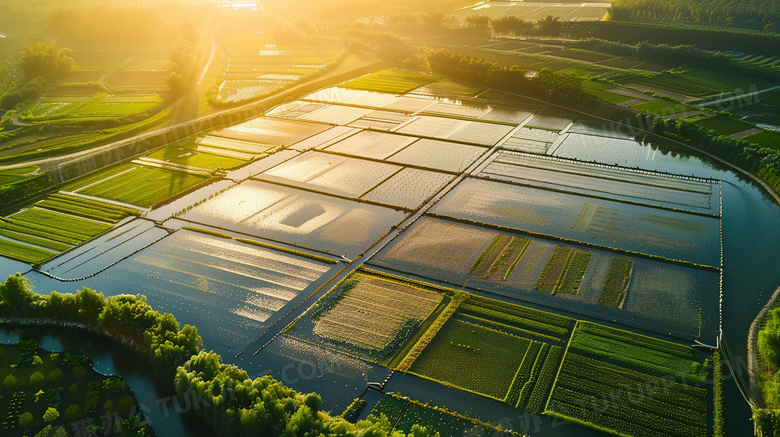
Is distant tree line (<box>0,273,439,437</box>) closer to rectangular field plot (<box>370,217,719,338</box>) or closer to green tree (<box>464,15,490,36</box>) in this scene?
rectangular field plot (<box>370,217,719,338</box>)

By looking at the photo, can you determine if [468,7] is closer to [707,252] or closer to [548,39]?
[548,39]

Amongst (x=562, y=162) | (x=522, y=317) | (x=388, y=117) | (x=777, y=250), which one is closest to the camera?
(x=522, y=317)

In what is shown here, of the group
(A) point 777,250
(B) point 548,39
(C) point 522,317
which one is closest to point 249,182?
(C) point 522,317

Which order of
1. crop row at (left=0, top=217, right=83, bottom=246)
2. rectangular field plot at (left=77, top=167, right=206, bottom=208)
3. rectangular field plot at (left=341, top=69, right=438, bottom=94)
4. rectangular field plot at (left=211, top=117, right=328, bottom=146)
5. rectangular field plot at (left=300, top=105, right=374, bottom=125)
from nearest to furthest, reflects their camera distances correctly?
crop row at (left=0, top=217, right=83, bottom=246)
rectangular field plot at (left=77, top=167, right=206, bottom=208)
rectangular field plot at (left=211, top=117, right=328, bottom=146)
rectangular field plot at (left=300, top=105, right=374, bottom=125)
rectangular field plot at (left=341, top=69, right=438, bottom=94)

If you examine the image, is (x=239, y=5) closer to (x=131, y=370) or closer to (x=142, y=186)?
(x=142, y=186)

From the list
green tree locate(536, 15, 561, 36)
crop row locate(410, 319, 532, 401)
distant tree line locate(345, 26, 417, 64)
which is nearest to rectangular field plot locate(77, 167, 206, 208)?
crop row locate(410, 319, 532, 401)
